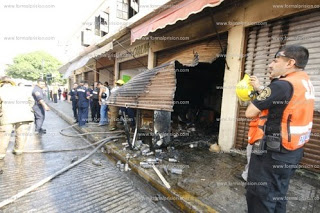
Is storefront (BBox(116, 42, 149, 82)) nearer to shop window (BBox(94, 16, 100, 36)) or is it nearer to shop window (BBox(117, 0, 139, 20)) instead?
shop window (BBox(117, 0, 139, 20))

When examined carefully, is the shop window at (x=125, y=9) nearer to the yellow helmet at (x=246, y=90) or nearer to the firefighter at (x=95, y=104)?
the firefighter at (x=95, y=104)

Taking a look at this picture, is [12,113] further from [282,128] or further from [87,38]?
[87,38]

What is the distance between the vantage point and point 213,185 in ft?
9.55

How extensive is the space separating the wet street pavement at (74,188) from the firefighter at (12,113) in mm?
432

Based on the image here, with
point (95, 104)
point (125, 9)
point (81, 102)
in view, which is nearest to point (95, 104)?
point (95, 104)

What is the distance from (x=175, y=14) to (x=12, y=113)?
461 cm

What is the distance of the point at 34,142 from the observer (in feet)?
17.9

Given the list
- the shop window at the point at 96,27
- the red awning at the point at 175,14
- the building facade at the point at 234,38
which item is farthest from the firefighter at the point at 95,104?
the shop window at the point at 96,27

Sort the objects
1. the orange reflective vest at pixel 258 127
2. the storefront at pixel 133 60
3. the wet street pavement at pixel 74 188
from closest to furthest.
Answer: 1. the orange reflective vest at pixel 258 127
2. the wet street pavement at pixel 74 188
3. the storefront at pixel 133 60

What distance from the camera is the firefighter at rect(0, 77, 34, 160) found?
3.84 meters

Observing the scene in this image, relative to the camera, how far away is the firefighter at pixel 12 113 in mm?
3842

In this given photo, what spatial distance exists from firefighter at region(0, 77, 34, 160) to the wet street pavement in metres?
0.43

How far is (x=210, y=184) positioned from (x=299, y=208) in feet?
3.99

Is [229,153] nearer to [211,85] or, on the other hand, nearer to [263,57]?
[263,57]
